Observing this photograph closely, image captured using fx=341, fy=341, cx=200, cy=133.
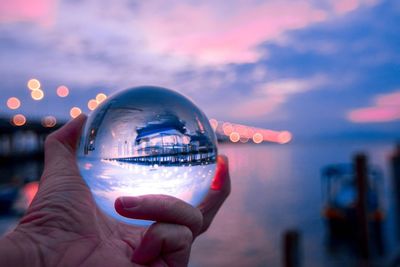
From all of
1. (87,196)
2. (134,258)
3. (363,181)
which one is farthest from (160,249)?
Answer: (363,181)

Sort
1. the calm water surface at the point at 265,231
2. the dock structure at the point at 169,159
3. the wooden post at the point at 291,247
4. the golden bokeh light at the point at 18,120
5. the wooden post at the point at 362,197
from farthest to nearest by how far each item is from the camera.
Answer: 1. the golden bokeh light at the point at 18,120
2. the calm water surface at the point at 265,231
3. the wooden post at the point at 362,197
4. the wooden post at the point at 291,247
5. the dock structure at the point at 169,159

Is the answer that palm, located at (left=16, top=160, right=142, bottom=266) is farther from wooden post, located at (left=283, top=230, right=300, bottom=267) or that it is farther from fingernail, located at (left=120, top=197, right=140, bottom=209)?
wooden post, located at (left=283, top=230, right=300, bottom=267)

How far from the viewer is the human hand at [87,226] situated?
137 centimetres

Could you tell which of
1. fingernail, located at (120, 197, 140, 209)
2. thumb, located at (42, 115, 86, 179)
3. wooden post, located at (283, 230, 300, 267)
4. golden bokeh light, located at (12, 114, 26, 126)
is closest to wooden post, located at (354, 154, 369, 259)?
wooden post, located at (283, 230, 300, 267)

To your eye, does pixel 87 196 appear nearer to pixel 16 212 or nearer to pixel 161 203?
pixel 161 203

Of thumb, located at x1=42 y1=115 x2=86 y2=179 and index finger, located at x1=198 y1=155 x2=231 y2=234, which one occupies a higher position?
thumb, located at x1=42 y1=115 x2=86 y2=179

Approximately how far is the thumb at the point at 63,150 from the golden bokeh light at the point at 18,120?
4413cm

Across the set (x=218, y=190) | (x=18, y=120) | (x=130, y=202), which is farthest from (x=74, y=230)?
(x=18, y=120)

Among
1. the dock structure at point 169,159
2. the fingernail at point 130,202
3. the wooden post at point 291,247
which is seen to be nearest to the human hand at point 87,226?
the fingernail at point 130,202

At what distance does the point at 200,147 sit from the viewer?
1431mm

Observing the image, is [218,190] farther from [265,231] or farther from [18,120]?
[18,120]

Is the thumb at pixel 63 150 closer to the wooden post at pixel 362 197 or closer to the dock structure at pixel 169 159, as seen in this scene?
the dock structure at pixel 169 159

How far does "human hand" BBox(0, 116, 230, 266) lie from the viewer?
4.50 ft

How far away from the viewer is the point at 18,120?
139ft
